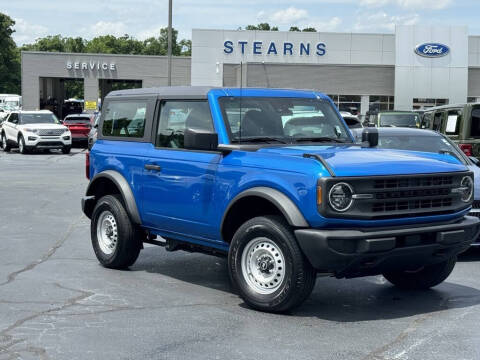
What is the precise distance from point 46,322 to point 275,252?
1.92 metres

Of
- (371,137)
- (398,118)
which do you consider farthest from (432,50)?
(371,137)

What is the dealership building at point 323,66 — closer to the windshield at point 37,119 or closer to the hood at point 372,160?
the windshield at point 37,119

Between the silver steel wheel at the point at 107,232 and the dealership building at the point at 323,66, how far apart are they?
1634 inches

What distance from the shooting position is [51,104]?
70.1 m

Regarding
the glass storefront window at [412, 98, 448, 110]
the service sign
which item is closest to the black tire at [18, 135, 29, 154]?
the service sign

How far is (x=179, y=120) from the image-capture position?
8.01 meters

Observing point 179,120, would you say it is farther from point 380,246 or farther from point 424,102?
point 424,102

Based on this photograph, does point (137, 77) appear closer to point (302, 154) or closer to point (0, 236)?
point (0, 236)

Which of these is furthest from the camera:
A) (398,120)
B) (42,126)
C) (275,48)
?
(275,48)

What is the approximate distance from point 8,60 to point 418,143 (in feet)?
336

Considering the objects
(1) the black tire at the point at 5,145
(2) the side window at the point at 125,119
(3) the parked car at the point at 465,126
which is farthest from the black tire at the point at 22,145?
(2) the side window at the point at 125,119

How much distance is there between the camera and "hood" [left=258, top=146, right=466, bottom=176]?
641 centimetres

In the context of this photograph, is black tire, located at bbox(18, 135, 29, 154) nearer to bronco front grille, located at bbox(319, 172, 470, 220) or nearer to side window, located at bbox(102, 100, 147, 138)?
side window, located at bbox(102, 100, 147, 138)

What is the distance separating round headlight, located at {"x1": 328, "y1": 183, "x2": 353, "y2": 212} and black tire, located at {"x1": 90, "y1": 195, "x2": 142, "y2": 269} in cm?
291
